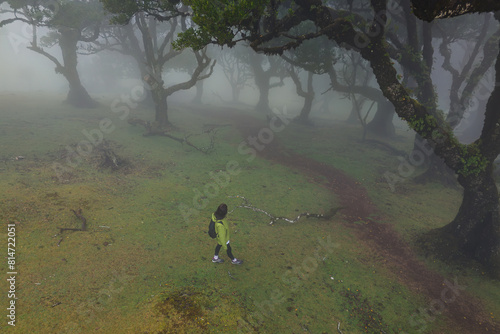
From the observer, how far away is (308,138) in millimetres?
25438

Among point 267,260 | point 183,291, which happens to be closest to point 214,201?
point 267,260

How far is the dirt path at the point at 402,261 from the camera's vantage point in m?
6.95

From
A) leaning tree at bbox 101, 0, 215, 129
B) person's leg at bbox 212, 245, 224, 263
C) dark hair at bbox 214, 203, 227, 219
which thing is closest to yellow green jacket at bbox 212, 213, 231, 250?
dark hair at bbox 214, 203, 227, 219

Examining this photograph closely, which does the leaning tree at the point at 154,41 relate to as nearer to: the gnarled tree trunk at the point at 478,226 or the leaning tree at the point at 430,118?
the leaning tree at the point at 430,118

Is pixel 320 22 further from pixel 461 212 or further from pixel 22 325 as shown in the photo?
pixel 22 325

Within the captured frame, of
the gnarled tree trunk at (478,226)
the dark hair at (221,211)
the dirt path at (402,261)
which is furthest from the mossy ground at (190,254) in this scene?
the dark hair at (221,211)

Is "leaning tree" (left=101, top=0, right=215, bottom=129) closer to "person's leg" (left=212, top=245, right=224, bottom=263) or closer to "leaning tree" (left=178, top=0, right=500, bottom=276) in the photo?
"leaning tree" (left=178, top=0, right=500, bottom=276)

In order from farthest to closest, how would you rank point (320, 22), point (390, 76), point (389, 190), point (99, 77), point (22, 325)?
point (99, 77)
point (389, 190)
point (320, 22)
point (390, 76)
point (22, 325)

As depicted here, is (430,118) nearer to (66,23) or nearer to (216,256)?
(216,256)

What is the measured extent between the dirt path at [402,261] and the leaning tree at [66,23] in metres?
25.1

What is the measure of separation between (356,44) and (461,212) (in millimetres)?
7539

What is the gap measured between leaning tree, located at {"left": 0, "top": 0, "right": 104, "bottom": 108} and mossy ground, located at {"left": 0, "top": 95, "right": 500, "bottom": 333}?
1288cm

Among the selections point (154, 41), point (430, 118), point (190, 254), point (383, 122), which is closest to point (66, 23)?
point (154, 41)

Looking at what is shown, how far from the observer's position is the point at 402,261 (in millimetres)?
9141
